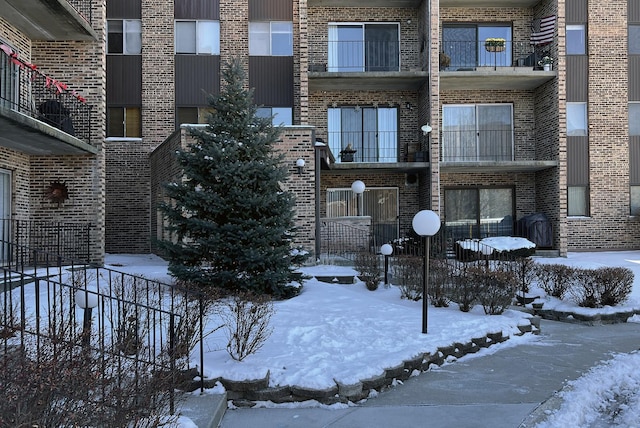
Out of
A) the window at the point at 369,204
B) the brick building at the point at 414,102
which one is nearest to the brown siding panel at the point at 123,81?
the brick building at the point at 414,102

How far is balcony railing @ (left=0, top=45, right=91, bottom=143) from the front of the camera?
455 inches

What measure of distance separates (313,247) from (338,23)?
9251mm

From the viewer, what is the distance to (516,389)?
6027 mm

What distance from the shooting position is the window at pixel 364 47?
64.2 feet

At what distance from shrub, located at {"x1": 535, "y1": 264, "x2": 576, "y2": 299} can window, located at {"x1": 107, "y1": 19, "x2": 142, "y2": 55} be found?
14316 mm

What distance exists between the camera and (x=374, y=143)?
19688 mm

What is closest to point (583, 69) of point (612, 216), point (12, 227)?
point (612, 216)

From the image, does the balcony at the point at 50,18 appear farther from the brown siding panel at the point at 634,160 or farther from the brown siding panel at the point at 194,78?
the brown siding panel at the point at 634,160

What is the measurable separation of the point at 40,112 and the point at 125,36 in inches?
295

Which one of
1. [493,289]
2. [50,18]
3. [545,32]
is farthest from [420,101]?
[50,18]

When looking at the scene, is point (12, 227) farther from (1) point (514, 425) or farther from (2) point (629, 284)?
(2) point (629, 284)

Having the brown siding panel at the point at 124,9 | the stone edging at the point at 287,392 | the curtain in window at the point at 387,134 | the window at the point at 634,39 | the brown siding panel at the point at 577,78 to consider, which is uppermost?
the brown siding panel at the point at 124,9

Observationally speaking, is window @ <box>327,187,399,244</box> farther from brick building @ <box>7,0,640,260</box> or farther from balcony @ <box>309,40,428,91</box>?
balcony @ <box>309,40,428,91</box>

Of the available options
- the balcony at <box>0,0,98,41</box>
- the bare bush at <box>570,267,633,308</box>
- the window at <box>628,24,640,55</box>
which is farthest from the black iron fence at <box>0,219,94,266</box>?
the window at <box>628,24,640,55</box>
